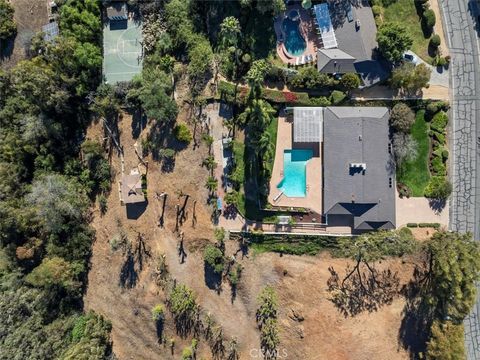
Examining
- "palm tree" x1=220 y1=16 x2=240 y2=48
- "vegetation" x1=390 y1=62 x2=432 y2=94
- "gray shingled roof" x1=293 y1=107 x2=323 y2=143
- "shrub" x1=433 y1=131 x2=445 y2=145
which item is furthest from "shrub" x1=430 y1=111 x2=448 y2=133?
"palm tree" x1=220 y1=16 x2=240 y2=48

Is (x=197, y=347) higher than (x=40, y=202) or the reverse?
the reverse

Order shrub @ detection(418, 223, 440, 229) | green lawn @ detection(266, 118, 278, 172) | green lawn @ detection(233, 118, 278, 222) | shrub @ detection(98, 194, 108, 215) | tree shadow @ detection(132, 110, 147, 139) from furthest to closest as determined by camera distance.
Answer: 1. shrub @ detection(98, 194, 108, 215)
2. tree shadow @ detection(132, 110, 147, 139)
3. green lawn @ detection(233, 118, 278, 222)
4. green lawn @ detection(266, 118, 278, 172)
5. shrub @ detection(418, 223, 440, 229)

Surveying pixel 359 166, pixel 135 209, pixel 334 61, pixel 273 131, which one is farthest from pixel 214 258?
pixel 334 61

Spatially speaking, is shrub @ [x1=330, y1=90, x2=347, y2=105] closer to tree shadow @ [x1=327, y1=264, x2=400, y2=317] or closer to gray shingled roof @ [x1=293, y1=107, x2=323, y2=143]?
gray shingled roof @ [x1=293, y1=107, x2=323, y2=143]

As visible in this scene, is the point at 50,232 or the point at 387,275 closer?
the point at 387,275

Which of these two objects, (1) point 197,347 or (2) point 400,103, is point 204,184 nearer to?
(1) point 197,347

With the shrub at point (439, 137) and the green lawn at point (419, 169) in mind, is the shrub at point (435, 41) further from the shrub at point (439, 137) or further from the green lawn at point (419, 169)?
the shrub at point (439, 137)

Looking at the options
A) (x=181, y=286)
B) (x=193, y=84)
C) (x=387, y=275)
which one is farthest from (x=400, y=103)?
(x=181, y=286)
